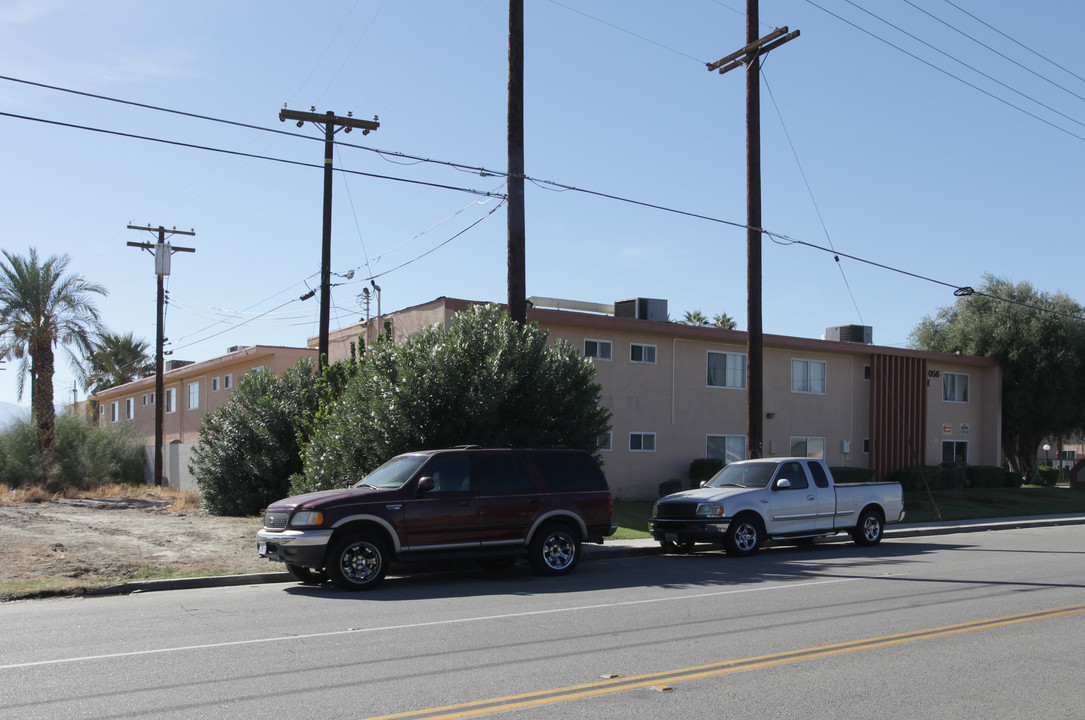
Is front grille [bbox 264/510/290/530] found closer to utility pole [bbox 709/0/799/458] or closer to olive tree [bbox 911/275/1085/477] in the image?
utility pole [bbox 709/0/799/458]

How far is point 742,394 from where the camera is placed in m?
29.6

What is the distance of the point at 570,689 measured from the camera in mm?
6738

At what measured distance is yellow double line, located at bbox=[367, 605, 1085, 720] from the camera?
6152 millimetres

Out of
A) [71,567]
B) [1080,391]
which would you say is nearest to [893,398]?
[1080,391]

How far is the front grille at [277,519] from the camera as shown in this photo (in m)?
12.2

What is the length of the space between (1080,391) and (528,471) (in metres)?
32.0

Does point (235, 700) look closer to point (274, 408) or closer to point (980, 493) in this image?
point (274, 408)

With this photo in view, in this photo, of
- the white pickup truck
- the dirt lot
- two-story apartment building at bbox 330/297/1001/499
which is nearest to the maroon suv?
the dirt lot

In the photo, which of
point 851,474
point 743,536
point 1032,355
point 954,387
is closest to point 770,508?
point 743,536

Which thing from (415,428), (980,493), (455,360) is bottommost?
(980,493)

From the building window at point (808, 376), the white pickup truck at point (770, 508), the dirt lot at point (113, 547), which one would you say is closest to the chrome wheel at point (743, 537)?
the white pickup truck at point (770, 508)

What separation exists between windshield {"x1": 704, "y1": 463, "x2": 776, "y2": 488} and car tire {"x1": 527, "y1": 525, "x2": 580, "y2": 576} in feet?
14.9

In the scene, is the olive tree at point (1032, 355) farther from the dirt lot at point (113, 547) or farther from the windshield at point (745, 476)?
the dirt lot at point (113, 547)

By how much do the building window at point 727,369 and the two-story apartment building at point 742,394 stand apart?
37 mm
